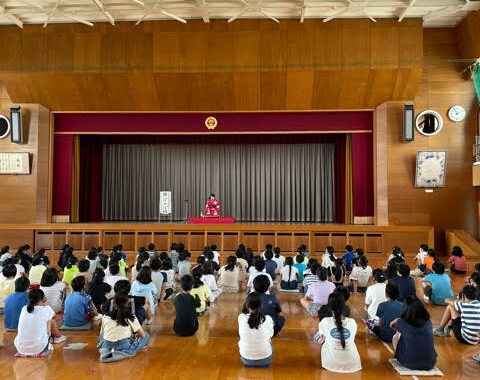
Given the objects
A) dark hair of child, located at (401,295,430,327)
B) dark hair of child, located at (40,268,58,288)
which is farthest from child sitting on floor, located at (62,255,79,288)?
dark hair of child, located at (401,295,430,327)

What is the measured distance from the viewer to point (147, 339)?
15.7 feet

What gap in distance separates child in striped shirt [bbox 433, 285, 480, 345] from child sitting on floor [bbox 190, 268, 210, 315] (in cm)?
296

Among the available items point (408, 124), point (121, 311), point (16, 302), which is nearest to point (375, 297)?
point (121, 311)

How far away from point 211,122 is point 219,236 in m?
3.35

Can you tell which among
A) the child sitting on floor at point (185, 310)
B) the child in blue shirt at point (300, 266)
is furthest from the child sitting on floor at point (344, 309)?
the child in blue shirt at point (300, 266)

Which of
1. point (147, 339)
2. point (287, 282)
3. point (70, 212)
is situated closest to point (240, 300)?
point (287, 282)

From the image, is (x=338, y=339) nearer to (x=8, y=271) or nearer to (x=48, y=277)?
(x=48, y=277)

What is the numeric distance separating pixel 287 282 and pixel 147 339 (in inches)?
137

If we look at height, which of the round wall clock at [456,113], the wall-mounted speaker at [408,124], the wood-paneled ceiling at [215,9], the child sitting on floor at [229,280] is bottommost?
the child sitting on floor at [229,280]

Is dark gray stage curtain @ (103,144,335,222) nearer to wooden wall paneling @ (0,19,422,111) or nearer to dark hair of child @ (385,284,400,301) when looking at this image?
wooden wall paneling @ (0,19,422,111)

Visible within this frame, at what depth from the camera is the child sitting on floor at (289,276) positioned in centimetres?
767

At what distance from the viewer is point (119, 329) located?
14.1 ft

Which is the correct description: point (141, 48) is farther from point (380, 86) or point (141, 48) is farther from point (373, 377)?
point (373, 377)

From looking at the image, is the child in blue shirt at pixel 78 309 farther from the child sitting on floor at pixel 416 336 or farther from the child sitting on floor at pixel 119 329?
the child sitting on floor at pixel 416 336
